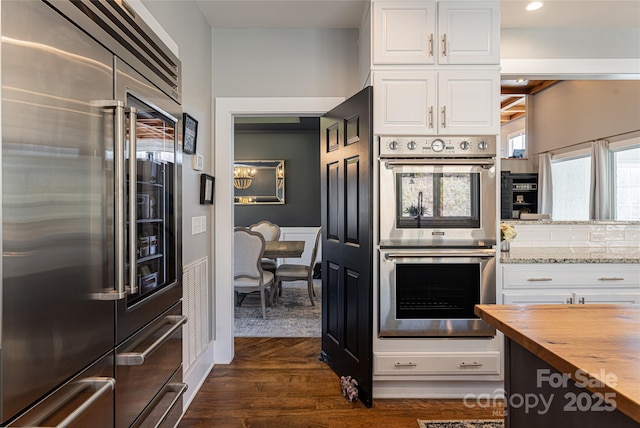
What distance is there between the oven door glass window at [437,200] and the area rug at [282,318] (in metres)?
1.75

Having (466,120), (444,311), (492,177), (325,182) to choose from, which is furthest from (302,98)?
(444,311)

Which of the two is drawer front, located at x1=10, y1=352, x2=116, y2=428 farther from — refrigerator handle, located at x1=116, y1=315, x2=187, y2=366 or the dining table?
the dining table

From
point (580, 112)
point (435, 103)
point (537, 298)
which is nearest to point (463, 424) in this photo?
point (537, 298)

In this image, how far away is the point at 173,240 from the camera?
5.31ft

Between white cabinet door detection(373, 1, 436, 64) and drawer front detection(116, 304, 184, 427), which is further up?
white cabinet door detection(373, 1, 436, 64)

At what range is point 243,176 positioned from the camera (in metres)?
6.21

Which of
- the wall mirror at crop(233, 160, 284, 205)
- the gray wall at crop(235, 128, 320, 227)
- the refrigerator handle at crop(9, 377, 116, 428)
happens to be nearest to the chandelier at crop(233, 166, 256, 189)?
the wall mirror at crop(233, 160, 284, 205)

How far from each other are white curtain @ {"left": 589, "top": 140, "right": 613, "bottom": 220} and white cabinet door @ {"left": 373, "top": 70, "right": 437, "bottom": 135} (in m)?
3.30

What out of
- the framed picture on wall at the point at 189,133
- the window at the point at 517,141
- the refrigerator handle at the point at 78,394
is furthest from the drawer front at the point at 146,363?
the window at the point at 517,141

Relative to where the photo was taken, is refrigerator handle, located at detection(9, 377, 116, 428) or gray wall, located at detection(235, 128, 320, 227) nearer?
refrigerator handle, located at detection(9, 377, 116, 428)

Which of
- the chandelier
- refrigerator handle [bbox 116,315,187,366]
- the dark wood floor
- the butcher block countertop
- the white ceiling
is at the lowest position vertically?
the dark wood floor

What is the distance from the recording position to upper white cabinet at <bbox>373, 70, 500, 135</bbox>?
7.48 feet

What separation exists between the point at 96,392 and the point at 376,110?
2014 mm

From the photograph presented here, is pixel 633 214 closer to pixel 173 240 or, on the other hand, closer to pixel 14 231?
pixel 173 240
